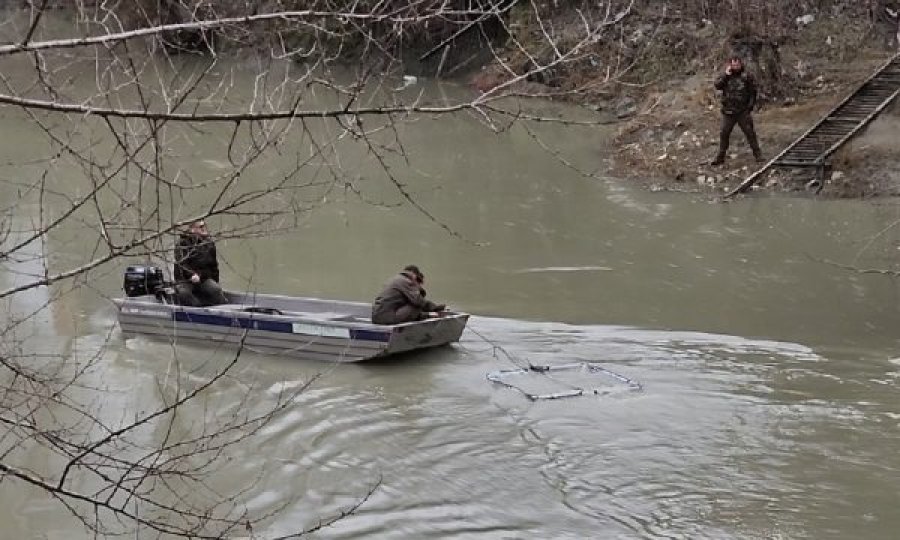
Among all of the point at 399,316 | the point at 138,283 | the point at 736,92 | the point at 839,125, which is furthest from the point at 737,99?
the point at 138,283

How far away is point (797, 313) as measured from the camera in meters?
12.8

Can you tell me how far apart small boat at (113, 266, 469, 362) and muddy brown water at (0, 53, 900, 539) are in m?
0.18

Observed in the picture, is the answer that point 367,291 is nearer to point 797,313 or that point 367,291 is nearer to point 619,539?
point 797,313

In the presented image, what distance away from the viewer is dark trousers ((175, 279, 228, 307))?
1179 cm

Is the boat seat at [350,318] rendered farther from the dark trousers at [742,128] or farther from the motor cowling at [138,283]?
the dark trousers at [742,128]

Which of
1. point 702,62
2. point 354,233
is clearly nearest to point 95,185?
point 354,233

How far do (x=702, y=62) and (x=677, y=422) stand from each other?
17597 millimetres

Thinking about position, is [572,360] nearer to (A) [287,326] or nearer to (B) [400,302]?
(B) [400,302]

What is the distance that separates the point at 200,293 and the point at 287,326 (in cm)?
145

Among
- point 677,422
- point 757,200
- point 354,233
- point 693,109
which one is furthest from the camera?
point 693,109

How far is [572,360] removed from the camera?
1124 cm

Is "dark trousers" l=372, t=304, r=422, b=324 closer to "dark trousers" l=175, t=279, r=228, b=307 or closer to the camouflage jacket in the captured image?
"dark trousers" l=175, t=279, r=228, b=307

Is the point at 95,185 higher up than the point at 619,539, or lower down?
higher up

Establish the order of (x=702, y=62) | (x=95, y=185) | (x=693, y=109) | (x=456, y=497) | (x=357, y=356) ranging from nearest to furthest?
1. (x=95, y=185)
2. (x=456, y=497)
3. (x=357, y=356)
4. (x=693, y=109)
5. (x=702, y=62)
